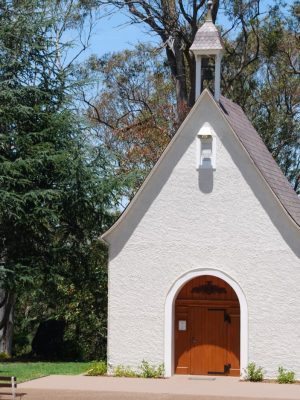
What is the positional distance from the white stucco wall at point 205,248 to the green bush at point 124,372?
0.14m

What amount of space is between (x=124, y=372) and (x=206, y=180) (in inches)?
235

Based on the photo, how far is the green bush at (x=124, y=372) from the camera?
23.5m

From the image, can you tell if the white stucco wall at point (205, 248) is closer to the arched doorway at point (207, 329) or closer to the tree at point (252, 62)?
the arched doorway at point (207, 329)

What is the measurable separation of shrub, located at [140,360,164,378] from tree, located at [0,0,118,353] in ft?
19.8

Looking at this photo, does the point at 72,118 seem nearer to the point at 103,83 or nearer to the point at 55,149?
the point at 55,149

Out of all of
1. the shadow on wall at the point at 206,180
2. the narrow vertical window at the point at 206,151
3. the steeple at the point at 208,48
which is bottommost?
the shadow on wall at the point at 206,180

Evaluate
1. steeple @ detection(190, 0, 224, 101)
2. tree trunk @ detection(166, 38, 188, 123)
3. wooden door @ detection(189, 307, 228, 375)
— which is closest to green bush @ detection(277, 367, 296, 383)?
wooden door @ detection(189, 307, 228, 375)

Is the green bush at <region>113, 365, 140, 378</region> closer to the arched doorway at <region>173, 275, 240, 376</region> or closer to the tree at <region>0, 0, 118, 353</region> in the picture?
the arched doorway at <region>173, 275, 240, 376</region>

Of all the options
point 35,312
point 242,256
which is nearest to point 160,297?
point 242,256

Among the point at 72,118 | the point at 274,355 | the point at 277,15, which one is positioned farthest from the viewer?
the point at 277,15

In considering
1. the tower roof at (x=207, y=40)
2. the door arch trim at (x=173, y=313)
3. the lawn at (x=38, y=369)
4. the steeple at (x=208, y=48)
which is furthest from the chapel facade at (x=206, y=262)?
the tower roof at (x=207, y=40)

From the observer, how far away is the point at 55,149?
2983 cm

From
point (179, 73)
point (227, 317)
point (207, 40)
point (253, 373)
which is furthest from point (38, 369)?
point (179, 73)

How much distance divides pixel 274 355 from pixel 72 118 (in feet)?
39.1
